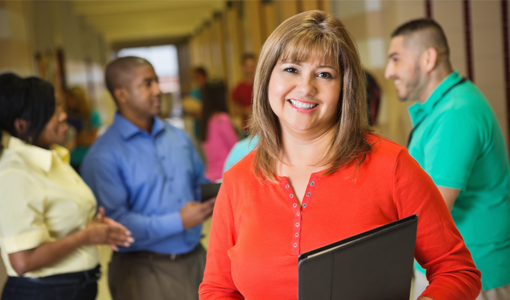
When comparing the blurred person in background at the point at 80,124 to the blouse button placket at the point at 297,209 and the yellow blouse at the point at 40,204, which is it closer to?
the yellow blouse at the point at 40,204

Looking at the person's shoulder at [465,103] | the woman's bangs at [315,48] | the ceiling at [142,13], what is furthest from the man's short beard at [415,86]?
the ceiling at [142,13]

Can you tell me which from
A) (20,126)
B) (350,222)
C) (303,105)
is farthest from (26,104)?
(350,222)

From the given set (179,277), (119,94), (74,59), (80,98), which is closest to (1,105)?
(119,94)

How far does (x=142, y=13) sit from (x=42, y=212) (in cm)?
1348

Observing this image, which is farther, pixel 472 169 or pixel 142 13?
pixel 142 13

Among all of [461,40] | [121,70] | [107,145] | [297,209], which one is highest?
[461,40]

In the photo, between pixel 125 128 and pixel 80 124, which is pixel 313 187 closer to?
pixel 125 128

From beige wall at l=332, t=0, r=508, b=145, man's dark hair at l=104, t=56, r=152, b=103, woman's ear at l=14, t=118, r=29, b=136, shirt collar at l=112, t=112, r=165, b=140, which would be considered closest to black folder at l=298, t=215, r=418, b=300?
woman's ear at l=14, t=118, r=29, b=136

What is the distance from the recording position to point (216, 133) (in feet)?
15.1

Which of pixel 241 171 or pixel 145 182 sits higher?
pixel 241 171

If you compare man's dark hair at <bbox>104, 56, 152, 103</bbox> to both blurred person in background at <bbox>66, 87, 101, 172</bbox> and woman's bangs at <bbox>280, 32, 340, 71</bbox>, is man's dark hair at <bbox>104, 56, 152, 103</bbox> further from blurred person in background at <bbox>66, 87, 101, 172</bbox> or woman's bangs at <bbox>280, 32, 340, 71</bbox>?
blurred person in background at <bbox>66, 87, 101, 172</bbox>

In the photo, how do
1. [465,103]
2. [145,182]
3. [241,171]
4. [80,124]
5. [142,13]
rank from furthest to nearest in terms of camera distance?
1. [142,13]
2. [80,124]
3. [145,182]
4. [465,103]
5. [241,171]

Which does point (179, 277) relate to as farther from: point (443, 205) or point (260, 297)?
point (443, 205)

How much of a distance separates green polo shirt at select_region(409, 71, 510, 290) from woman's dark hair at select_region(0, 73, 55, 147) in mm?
1568
